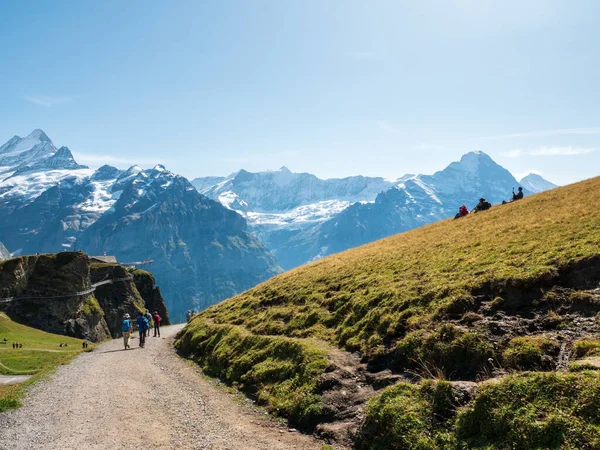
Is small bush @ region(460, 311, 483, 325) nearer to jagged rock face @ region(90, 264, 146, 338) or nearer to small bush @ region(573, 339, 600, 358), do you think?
small bush @ region(573, 339, 600, 358)

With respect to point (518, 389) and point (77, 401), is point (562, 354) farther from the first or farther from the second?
point (77, 401)

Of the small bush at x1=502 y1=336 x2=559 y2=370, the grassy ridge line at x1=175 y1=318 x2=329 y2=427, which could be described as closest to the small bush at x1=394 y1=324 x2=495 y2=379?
the small bush at x1=502 y1=336 x2=559 y2=370

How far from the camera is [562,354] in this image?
14469 millimetres

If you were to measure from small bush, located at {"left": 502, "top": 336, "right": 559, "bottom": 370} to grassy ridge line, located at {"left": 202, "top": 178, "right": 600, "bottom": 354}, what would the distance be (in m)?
5.03

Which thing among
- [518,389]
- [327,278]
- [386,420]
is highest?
[327,278]

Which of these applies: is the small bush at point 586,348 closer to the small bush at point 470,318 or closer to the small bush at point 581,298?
the small bush at point 581,298

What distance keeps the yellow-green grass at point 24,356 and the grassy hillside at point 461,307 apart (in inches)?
477

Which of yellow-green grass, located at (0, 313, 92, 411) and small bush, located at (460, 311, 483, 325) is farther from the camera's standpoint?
yellow-green grass, located at (0, 313, 92, 411)

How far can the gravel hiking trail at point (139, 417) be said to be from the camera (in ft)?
51.7

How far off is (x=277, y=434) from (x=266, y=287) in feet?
95.0

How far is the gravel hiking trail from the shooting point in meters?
15.8

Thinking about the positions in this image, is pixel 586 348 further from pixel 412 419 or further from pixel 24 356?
pixel 24 356

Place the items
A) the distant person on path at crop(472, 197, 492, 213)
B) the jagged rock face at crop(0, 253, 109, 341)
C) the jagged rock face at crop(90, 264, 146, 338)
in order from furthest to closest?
the jagged rock face at crop(90, 264, 146, 338), the jagged rock face at crop(0, 253, 109, 341), the distant person on path at crop(472, 197, 492, 213)

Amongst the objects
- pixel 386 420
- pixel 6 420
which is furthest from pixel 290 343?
pixel 6 420
